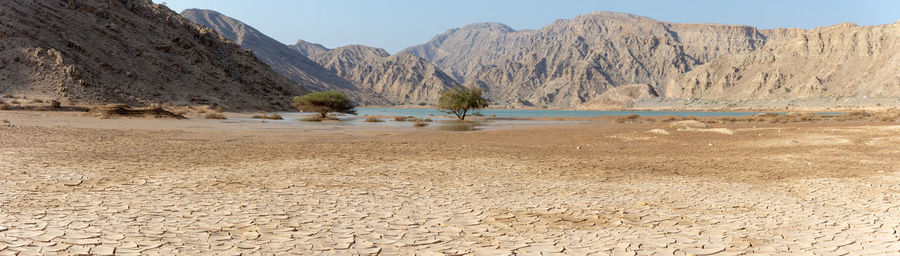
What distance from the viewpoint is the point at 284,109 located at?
8506cm

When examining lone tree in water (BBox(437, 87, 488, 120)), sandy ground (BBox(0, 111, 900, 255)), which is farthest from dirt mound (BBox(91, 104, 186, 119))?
lone tree in water (BBox(437, 87, 488, 120))

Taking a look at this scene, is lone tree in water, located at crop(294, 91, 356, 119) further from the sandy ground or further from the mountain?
the sandy ground

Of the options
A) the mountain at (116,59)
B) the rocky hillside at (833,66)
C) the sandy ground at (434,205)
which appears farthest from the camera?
the rocky hillside at (833,66)

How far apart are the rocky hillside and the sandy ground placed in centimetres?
16923

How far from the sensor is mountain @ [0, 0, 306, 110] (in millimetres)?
53500

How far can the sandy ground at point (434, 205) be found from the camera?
5754mm

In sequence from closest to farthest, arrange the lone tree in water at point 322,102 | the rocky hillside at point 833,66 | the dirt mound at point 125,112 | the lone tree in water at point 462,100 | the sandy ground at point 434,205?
the sandy ground at point 434,205 < the dirt mound at point 125,112 < the lone tree in water at point 322,102 < the lone tree in water at point 462,100 < the rocky hillside at point 833,66

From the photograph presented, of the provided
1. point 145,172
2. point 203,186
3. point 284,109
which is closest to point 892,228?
point 203,186

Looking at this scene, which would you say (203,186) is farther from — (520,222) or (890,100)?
(890,100)

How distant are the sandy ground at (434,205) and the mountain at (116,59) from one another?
4958 cm

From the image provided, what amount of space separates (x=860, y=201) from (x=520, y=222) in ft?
20.7

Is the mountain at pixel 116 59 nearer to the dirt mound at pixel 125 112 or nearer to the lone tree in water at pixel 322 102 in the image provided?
the lone tree in water at pixel 322 102

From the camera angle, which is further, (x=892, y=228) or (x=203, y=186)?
(x=203, y=186)

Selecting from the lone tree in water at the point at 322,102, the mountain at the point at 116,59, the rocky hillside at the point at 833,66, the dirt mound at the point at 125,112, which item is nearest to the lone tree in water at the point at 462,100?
the lone tree in water at the point at 322,102
